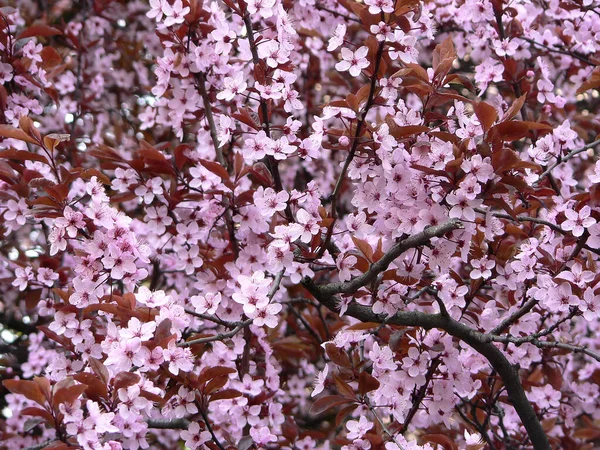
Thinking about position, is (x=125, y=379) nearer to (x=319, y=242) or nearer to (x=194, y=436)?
(x=194, y=436)

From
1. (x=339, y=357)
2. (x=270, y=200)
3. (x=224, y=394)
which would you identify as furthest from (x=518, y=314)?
(x=224, y=394)

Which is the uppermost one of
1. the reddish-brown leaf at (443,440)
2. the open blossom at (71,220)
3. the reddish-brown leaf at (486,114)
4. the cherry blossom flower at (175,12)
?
the cherry blossom flower at (175,12)

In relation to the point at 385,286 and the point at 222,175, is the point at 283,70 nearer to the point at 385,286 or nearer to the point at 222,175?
the point at 222,175

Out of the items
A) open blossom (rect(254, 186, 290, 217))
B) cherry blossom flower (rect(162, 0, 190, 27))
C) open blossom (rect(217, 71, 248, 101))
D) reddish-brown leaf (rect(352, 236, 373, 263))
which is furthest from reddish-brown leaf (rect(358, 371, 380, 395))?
cherry blossom flower (rect(162, 0, 190, 27))

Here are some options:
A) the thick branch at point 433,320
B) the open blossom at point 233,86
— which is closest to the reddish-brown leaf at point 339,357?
the thick branch at point 433,320

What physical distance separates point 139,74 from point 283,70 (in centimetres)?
282

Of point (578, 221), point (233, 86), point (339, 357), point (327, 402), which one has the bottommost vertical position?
point (327, 402)

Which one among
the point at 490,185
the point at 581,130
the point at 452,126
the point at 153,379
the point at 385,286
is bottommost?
the point at 153,379

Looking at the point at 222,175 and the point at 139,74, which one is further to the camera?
the point at 139,74

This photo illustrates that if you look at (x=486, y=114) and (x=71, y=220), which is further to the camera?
(x=71, y=220)

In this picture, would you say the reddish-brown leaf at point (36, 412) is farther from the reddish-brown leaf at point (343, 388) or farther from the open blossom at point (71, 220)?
the reddish-brown leaf at point (343, 388)

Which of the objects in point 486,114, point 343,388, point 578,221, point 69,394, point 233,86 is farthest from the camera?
point 233,86

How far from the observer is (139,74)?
505 cm

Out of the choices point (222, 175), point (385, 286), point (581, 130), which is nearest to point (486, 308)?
point (385, 286)
